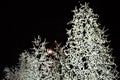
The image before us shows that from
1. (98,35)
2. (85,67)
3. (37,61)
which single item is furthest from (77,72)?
(37,61)

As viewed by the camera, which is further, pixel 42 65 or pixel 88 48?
pixel 42 65

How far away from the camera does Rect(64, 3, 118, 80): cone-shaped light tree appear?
2502cm

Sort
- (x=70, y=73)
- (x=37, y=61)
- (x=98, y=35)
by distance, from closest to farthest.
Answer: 1. (x=98, y=35)
2. (x=70, y=73)
3. (x=37, y=61)

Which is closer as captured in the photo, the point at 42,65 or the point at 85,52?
the point at 85,52

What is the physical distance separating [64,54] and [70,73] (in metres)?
1.36

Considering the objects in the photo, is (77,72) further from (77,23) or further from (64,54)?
(77,23)

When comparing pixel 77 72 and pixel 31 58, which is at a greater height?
pixel 31 58

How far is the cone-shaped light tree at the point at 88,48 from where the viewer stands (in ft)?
82.1

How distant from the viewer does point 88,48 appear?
994 inches

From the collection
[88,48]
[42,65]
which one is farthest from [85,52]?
[42,65]

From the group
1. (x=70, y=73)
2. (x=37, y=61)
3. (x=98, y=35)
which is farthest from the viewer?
(x=37, y=61)

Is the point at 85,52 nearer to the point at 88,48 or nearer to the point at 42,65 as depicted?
the point at 88,48

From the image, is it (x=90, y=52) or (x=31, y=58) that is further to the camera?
(x=31, y=58)

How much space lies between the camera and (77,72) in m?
25.8
